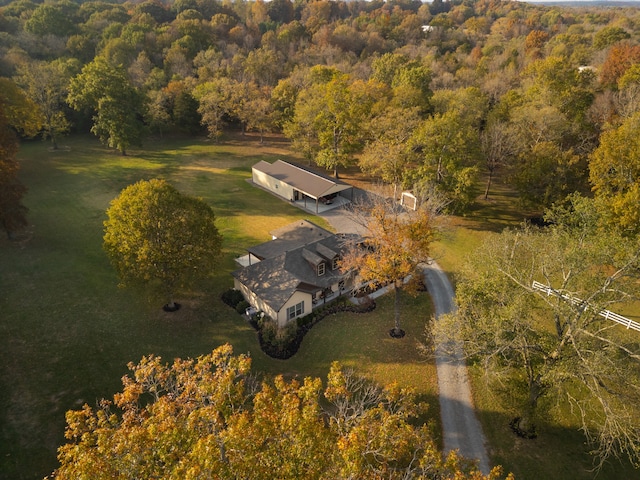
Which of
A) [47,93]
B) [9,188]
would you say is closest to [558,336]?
[9,188]

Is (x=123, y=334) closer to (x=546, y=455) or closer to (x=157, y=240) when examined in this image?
(x=157, y=240)

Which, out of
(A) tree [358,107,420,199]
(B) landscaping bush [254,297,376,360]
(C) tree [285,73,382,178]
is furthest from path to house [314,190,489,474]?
(C) tree [285,73,382,178]

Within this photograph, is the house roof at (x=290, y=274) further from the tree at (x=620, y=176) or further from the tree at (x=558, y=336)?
the tree at (x=620, y=176)

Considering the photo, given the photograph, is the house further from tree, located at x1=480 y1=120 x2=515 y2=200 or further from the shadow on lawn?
tree, located at x1=480 y1=120 x2=515 y2=200

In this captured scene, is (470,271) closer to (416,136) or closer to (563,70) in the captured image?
(416,136)

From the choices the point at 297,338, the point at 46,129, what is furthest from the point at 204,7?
the point at 297,338

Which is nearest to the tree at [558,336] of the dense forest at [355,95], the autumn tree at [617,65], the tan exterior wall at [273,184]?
the dense forest at [355,95]
